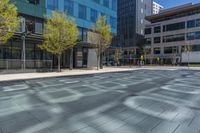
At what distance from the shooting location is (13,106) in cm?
680

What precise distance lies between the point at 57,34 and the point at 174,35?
63.4 m

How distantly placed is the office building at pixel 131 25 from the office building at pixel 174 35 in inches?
445

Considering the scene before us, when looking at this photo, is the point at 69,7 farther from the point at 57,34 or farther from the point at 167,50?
the point at 167,50

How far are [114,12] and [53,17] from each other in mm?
19625

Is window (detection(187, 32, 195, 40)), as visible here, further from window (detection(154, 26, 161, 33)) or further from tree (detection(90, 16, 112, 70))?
tree (detection(90, 16, 112, 70))

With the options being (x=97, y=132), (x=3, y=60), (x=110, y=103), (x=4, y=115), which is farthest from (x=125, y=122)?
(x=3, y=60)

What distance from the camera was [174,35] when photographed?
7531cm

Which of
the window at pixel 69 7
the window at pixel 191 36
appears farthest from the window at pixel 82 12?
the window at pixel 191 36

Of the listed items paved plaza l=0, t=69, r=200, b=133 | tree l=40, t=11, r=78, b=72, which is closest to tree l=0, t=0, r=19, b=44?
tree l=40, t=11, r=78, b=72

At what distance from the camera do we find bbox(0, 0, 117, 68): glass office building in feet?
76.8

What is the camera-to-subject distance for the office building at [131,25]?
309ft

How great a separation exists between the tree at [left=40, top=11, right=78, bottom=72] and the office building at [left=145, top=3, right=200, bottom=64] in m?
47.1

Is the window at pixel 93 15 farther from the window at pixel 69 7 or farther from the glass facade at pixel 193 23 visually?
the glass facade at pixel 193 23

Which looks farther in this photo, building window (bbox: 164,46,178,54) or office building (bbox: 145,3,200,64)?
building window (bbox: 164,46,178,54)
